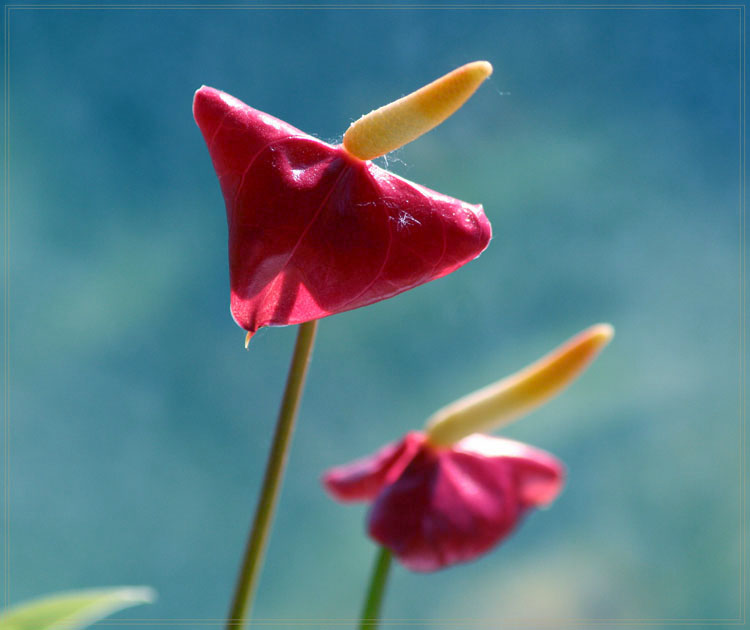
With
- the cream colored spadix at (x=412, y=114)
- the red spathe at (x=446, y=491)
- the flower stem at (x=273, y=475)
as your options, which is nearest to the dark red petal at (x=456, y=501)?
the red spathe at (x=446, y=491)

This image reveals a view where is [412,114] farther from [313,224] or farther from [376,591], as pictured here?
[376,591]

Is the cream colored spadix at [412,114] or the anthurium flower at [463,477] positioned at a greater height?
the cream colored spadix at [412,114]

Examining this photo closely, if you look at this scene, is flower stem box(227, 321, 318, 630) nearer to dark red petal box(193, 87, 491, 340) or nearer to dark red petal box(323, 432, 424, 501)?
dark red petal box(193, 87, 491, 340)

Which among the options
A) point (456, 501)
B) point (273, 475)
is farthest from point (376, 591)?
point (273, 475)

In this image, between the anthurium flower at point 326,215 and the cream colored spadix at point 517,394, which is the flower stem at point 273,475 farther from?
the cream colored spadix at point 517,394

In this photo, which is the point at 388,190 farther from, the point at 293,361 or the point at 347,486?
the point at 347,486

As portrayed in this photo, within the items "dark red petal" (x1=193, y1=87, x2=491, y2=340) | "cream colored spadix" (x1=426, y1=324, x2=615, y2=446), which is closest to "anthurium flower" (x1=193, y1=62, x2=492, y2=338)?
"dark red petal" (x1=193, y1=87, x2=491, y2=340)
